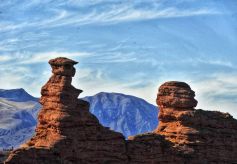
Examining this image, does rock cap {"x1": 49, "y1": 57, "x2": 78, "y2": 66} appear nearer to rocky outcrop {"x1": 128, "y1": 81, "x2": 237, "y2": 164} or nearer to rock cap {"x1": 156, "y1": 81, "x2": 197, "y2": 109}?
rocky outcrop {"x1": 128, "y1": 81, "x2": 237, "y2": 164}

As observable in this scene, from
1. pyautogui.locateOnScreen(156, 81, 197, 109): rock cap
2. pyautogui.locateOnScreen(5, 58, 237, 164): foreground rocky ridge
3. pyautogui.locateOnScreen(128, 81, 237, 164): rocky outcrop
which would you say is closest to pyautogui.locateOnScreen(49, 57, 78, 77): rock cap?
pyautogui.locateOnScreen(5, 58, 237, 164): foreground rocky ridge

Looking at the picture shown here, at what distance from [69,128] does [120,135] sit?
32.9 ft

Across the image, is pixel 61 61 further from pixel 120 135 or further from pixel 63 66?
pixel 120 135

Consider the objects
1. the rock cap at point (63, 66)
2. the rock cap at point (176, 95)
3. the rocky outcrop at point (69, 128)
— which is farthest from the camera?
the rock cap at point (176, 95)

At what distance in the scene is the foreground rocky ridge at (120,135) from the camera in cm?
9650

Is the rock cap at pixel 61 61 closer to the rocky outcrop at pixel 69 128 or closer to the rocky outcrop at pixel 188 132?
the rocky outcrop at pixel 69 128

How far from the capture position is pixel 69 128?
9862 cm

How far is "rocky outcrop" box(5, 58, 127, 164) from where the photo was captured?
9719cm

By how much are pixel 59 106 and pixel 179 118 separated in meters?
25.9

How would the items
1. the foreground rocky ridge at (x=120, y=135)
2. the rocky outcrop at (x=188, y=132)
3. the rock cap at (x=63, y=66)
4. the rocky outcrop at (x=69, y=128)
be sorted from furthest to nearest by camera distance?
the rocky outcrop at (x=188, y=132) < the rock cap at (x=63, y=66) < the rocky outcrop at (x=69, y=128) < the foreground rocky ridge at (x=120, y=135)

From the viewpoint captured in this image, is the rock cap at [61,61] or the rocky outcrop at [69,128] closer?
the rocky outcrop at [69,128]

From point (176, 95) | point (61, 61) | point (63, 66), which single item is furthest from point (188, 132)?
point (61, 61)

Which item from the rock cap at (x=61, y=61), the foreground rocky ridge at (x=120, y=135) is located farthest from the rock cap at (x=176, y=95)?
the rock cap at (x=61, y=61)

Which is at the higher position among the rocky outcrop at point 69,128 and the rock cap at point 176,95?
the rock cap at point 176,95
